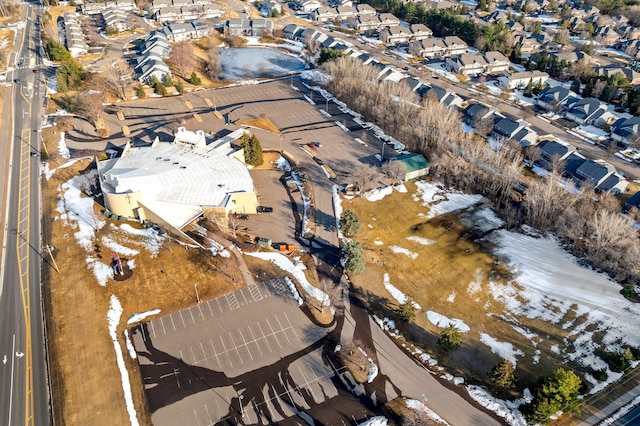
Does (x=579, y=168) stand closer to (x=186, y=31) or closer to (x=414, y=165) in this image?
(x=414, y=165)

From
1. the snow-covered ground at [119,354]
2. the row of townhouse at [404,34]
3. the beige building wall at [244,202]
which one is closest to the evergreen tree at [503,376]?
the snow-covered ground at [119,354]

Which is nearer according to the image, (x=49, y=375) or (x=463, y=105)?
(x=49, y=375)

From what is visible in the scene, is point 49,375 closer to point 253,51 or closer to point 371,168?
point 371,168

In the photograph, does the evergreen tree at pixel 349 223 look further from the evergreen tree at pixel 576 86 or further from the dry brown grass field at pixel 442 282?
the evergreen tree at pixel 576 86

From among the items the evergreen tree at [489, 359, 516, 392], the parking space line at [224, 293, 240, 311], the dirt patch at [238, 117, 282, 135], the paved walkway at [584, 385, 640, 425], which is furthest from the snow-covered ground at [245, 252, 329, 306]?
the dirt patch at [238, 117, 282, 135]

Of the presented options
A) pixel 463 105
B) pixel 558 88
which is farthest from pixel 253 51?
pixel 558 88

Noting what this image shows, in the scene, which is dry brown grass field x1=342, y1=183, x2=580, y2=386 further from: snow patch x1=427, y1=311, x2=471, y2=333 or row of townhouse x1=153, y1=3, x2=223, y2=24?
row of townhouse x1=153, y1=3, x2=223, y2=24
